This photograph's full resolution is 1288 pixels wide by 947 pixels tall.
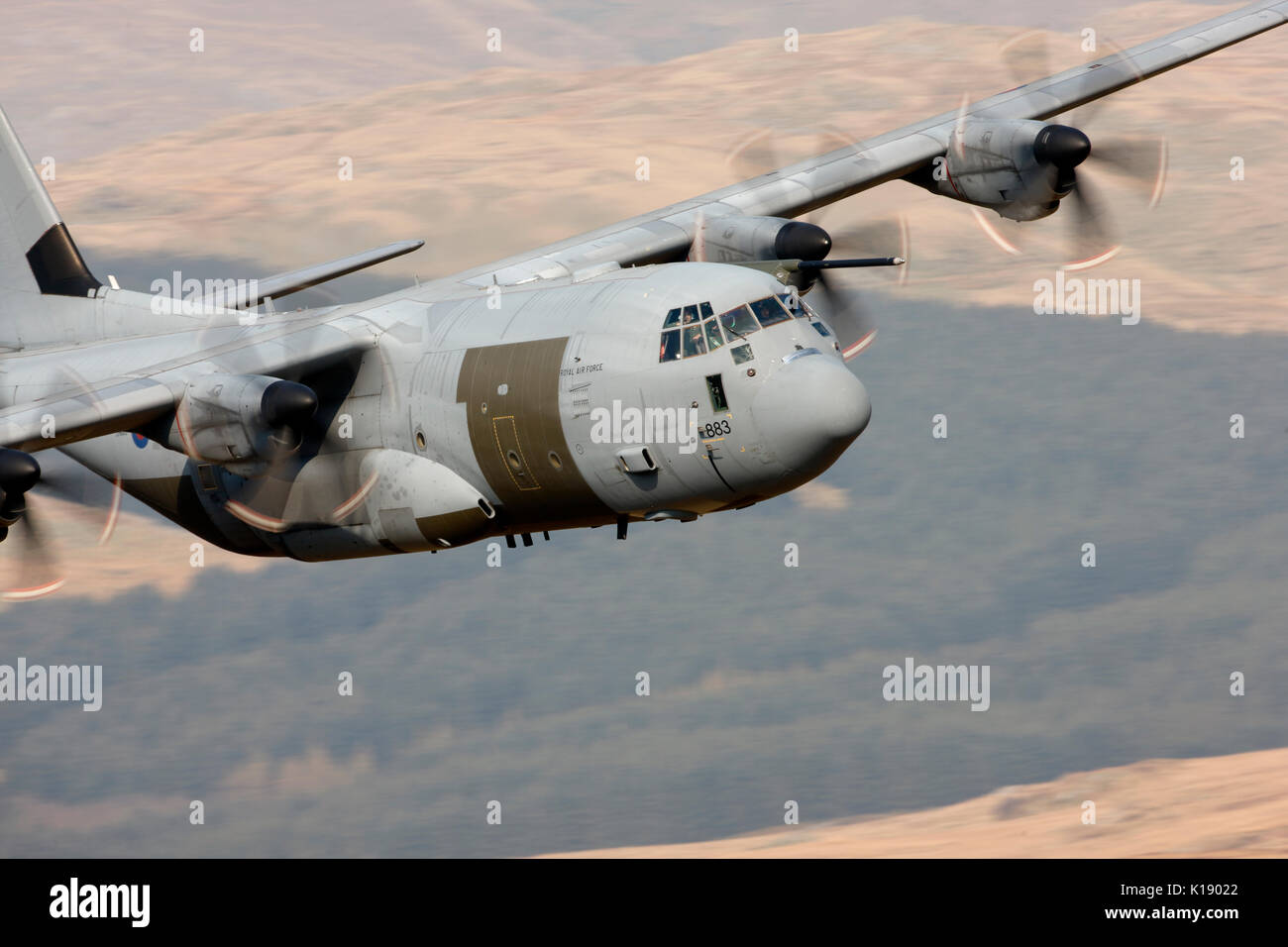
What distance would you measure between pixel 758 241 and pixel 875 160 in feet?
15.4

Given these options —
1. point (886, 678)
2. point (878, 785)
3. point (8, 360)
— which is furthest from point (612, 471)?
point (886, 678)

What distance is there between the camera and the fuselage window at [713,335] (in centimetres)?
2164

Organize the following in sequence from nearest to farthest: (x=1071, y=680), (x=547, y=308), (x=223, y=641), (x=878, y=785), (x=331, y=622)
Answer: (x=547, y=308) < (x=878, y=785) < (x=1071, y=680) < (x=223, y=641) < (x=331, y=622)

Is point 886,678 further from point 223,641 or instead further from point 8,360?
point 8,360

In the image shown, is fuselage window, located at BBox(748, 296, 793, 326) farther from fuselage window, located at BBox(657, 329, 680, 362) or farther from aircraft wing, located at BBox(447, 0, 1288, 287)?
aircraft wing, located at BBox(447, 0, 1288, 287)

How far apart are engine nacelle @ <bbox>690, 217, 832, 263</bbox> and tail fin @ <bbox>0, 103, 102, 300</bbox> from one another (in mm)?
11662

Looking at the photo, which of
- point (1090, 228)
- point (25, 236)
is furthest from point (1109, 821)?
point (25, 236)

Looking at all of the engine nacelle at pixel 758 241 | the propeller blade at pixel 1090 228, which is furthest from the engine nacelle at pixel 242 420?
Answer: the propeller blade at pixel 1090 228

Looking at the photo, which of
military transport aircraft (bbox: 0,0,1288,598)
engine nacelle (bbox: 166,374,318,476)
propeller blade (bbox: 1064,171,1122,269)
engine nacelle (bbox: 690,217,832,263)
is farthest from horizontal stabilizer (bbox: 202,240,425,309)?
propeller blade (bbox: 1064,171,1122,269)

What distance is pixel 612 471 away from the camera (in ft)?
73.7

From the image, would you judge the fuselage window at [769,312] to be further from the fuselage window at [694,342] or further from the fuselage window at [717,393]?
the fuselage window at [717,393]

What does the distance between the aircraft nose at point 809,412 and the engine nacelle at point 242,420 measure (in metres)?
6.65

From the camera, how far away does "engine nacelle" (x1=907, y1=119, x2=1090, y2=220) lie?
2866 cm

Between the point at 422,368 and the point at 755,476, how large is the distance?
5.83m
